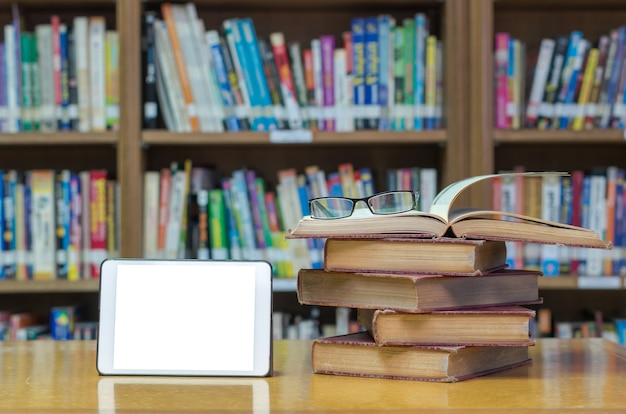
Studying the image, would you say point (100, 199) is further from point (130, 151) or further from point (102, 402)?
point (102, 402)

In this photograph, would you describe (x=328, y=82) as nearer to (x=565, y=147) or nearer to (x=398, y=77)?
(x=398, y=77)

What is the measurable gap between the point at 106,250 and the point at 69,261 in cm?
11

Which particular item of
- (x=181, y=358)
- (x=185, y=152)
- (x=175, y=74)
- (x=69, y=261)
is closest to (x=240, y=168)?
(x=185, y=152)

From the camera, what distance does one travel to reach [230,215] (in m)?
2.34

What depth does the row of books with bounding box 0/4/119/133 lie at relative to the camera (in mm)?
2334

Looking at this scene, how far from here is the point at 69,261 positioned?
2340 mm

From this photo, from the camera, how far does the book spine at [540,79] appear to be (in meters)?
2.34

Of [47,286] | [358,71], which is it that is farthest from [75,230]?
[358,71]

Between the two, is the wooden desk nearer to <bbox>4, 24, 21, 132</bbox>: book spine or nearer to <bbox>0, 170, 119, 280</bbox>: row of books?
<bbox>0, 170, 119, 280</bbox>: row of books

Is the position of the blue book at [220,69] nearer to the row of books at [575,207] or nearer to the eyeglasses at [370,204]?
the row of books at [575,207]

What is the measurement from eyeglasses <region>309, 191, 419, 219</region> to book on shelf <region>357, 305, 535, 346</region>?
13 centimetres

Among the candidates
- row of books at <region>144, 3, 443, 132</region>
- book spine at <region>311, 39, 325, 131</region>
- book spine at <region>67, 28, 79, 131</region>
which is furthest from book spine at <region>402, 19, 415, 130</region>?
book spine at <region>67, 28, 79, 131</region>

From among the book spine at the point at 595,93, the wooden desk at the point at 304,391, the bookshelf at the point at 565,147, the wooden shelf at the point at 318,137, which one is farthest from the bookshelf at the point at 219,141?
the wooden desk at the point at 304,391

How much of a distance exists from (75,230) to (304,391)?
5.40ft
